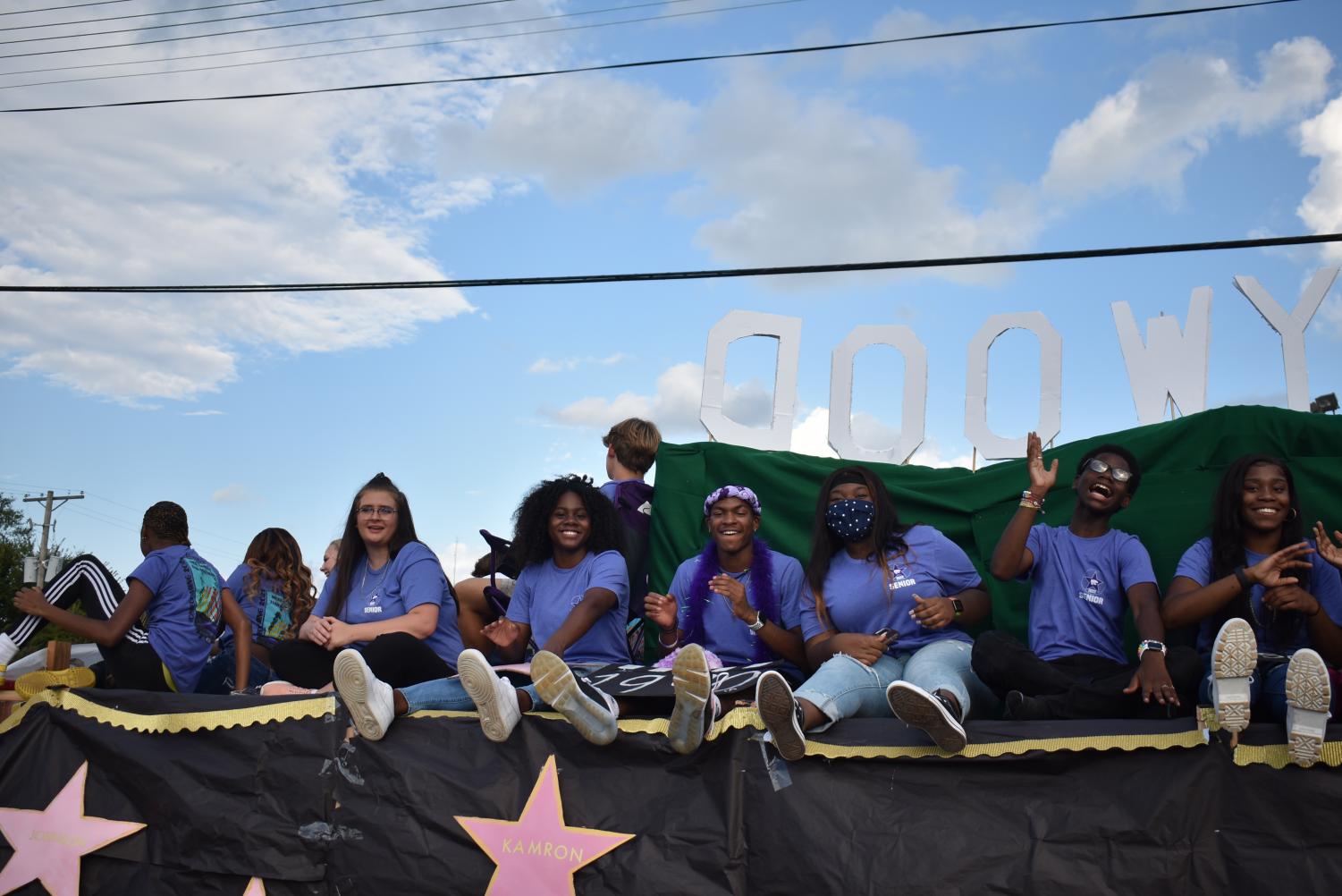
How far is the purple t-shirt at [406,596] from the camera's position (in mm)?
5086

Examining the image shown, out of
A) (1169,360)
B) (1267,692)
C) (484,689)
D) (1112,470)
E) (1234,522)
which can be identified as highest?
(1169,360)

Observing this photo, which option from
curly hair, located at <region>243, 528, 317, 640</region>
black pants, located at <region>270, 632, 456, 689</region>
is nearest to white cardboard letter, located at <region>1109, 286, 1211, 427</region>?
black pants, located at <region>270, 632, 456, 689</region>

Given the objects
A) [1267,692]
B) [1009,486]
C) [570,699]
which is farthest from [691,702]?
[1009,486]

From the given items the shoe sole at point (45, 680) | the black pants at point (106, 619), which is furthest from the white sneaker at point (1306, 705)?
the black pants at point (106, 619)

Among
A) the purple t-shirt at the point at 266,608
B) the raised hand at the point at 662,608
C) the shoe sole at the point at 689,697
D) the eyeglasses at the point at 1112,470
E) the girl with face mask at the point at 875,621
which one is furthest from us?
the purple t-shirt at the point at 266,608

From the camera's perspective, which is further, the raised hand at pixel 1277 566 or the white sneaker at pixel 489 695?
the white sneaker at pixel 489 695

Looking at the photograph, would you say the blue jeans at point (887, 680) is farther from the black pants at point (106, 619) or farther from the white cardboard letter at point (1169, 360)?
the black pants at point (106, 619)

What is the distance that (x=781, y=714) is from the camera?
3570mm

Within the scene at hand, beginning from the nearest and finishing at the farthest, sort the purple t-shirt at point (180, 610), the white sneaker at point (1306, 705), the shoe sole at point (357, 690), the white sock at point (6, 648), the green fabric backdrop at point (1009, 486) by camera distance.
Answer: the white sneaker at point (1306, 705)
the shoe sole at point (357, 690)
the green fabric backdrop at point (1009, 486)
the white sock at point (6, 648)
the purple t-shirt at point (180, 610)

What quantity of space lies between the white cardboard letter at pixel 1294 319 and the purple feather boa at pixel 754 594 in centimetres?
300

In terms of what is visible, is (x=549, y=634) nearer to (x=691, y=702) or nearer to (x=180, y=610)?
(x=691, y=702)

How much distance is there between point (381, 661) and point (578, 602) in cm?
91

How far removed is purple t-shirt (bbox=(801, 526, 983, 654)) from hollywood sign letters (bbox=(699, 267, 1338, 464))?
1.47m

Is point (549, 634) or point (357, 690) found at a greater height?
point (549, 634)
